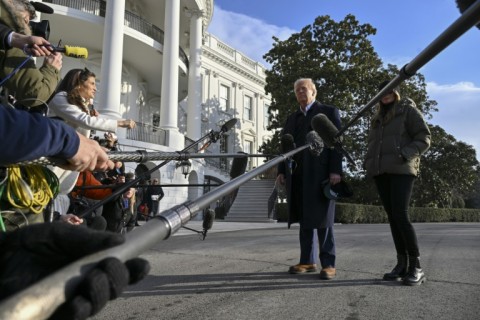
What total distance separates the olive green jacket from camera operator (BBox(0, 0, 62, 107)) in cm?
309

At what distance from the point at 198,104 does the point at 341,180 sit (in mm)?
21650

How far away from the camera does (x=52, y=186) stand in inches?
85.5

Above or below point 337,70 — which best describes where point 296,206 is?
below

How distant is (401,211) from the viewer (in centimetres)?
389

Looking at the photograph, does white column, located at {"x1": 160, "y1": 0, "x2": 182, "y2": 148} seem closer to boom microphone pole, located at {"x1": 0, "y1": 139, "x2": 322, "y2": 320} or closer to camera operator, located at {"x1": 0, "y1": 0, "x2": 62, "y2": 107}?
camera operator, located at {"x1": 0, "y1": 0, "x2": 62, "y2": 107}

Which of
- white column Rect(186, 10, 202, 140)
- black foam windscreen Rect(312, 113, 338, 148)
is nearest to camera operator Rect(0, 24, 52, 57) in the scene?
black foam windscreen Rect(312, 113, 338, 148)

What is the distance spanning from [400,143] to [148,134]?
1802 cm

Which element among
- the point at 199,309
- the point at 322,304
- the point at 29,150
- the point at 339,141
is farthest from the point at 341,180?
the point at 29,150

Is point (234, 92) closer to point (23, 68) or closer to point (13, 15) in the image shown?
point (13, 15)

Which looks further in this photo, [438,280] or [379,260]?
[379,260]

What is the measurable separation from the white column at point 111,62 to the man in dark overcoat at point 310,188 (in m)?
14.6

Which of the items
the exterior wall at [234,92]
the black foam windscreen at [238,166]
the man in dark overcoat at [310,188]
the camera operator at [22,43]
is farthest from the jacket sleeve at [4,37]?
the exterior wall at [234,92]

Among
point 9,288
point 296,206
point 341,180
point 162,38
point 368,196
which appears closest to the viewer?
point 9,288

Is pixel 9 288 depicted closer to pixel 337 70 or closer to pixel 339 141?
pixel 339 141
